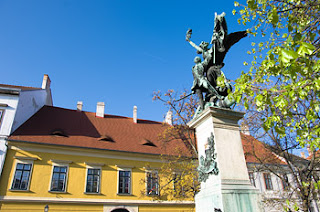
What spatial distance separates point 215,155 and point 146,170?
15.9 m

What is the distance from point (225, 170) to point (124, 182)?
1573 cm

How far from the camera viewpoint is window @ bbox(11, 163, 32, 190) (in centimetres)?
1590

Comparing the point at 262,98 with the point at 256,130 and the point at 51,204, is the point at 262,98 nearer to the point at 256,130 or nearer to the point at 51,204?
the point at 256,130

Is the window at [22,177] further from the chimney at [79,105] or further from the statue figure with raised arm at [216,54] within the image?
the statue figure with raised arm at [216,54]

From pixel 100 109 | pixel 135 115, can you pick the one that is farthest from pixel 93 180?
pixel 135 115

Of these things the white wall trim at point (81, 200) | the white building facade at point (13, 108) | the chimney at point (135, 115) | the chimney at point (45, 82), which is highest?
the chimney at point (45, 82)

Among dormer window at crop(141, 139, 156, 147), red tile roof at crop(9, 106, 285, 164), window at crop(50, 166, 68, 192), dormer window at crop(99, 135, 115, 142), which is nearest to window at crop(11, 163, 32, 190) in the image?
window at crop(50, 166, 68, 192)

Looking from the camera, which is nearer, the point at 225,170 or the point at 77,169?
the point at 225,170

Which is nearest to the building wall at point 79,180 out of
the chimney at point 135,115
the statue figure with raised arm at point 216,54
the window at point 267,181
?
the chimney at point 135,115

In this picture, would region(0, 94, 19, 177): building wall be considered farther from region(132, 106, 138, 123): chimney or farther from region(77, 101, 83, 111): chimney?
region(132, 106, 138, 123): chimney

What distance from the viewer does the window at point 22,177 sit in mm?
15904

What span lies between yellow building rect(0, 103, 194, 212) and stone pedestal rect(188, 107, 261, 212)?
1346 cm

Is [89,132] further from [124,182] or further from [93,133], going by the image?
[124,182]

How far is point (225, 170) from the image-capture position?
4.36 meters
